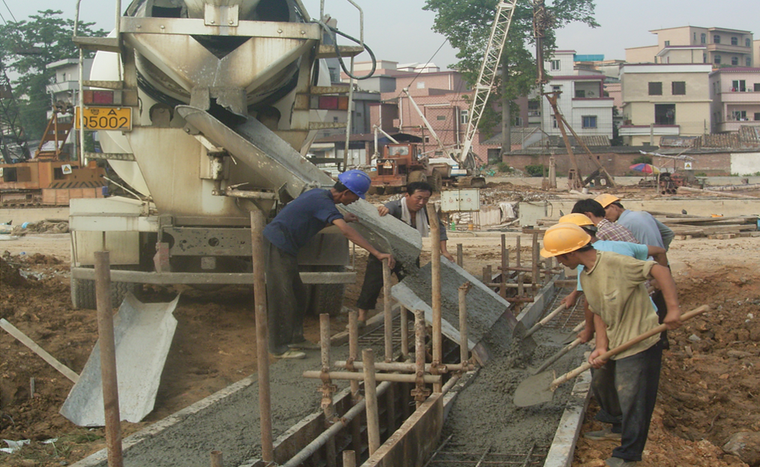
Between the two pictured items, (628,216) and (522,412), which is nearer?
(522,412)

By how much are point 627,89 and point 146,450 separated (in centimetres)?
5034

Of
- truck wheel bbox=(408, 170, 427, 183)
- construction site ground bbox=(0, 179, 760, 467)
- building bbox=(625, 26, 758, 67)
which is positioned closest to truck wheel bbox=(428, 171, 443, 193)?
truck wheel bbox=(408, 170, 427, 183)

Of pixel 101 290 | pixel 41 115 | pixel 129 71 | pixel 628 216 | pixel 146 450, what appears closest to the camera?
pixel 101 290

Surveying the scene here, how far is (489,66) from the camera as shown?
134 feet

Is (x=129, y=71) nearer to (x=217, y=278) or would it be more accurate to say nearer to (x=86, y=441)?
(x=217, y=278)

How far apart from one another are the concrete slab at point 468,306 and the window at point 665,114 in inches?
1892

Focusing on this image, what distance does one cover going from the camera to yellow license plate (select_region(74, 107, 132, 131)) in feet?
19.4

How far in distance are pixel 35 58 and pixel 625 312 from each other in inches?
1756

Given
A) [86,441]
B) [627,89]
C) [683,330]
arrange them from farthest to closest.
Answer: [627,89], [683,330], [86,441]

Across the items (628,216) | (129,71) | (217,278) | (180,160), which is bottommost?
(217,278)

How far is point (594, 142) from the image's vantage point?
46.4m

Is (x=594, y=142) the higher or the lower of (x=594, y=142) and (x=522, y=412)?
the higher

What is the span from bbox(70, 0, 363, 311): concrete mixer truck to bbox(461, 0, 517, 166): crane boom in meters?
32.1

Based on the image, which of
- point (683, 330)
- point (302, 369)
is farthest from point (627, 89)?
point (302, 369)
